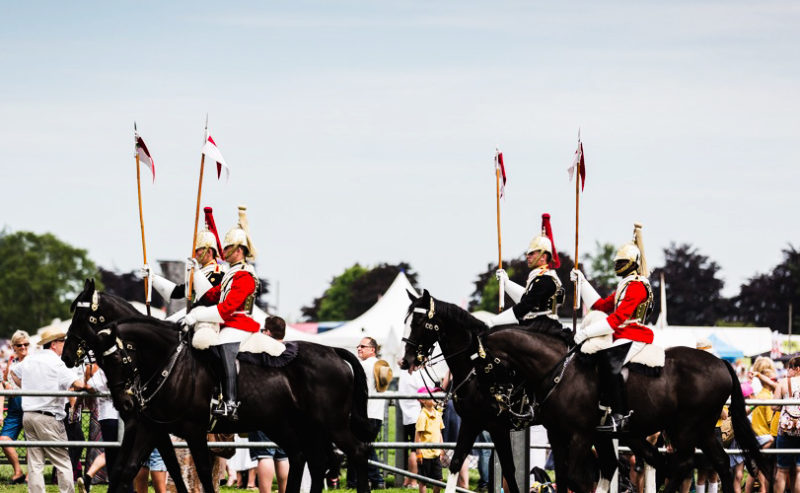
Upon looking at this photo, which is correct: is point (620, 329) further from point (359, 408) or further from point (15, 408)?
point (15, 408)

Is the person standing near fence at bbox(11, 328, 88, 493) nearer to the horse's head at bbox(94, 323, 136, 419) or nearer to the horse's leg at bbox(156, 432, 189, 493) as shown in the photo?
the horse's leg at bbox(156, 432, 189, 493)

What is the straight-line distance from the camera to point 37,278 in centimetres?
10925

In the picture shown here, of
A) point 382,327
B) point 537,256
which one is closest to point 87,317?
point 537,256

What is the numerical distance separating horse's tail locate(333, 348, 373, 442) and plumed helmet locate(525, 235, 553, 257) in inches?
84.5

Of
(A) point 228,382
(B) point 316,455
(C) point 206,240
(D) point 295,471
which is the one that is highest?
(C) point 206,240

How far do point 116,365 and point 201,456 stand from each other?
3.96 ft

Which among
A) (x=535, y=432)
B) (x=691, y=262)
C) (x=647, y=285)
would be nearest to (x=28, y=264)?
(x=691, y=262)

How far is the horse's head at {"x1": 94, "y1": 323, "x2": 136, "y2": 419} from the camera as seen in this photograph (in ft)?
38.8

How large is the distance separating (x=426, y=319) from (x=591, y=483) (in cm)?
218

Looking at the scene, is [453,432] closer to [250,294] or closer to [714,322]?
[250,294]

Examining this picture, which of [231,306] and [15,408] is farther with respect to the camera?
[15,408]

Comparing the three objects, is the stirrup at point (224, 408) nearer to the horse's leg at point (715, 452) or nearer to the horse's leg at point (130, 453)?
the horse's leg at point (130, 453)

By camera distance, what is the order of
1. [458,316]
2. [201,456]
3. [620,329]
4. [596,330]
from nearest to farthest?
[201,456] < [596,330] < [458,316] < [620,329]

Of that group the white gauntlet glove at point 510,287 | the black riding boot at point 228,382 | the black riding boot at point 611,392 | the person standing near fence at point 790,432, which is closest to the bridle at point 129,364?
the black riding boot at point 228,382
